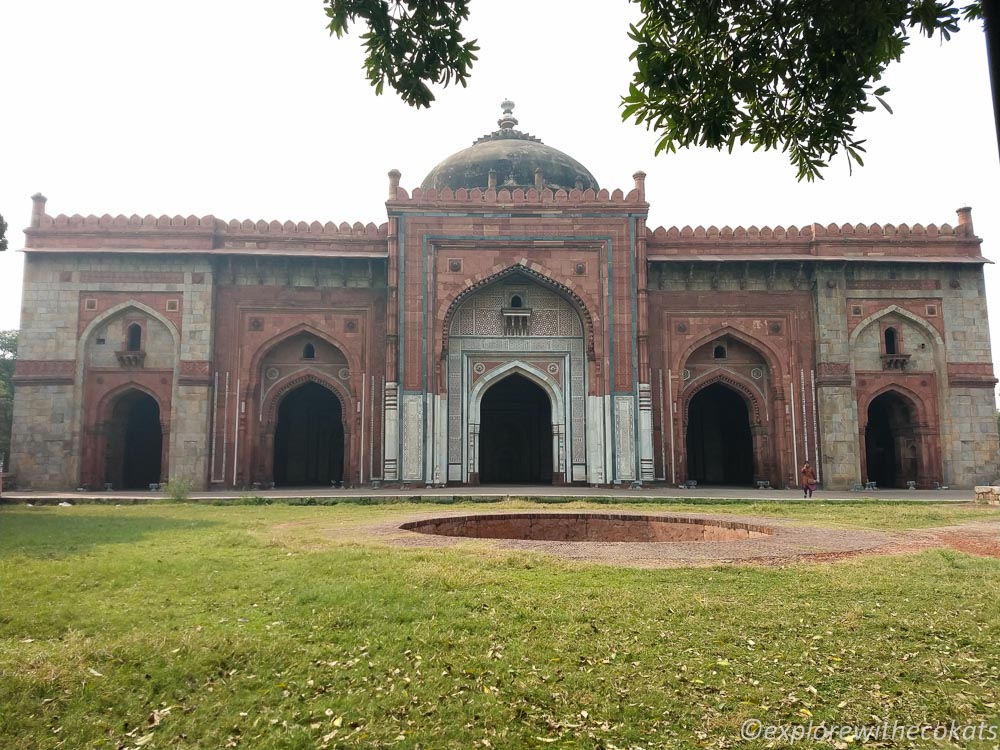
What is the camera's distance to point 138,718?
2.71 m

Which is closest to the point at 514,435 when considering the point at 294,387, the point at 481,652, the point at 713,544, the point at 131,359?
the point at 294,387

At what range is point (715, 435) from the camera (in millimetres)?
21250

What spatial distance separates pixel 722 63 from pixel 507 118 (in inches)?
847

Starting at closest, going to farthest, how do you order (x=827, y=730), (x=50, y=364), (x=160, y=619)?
1. (x=827, y=730)
2. (x=160, y=619)
3. (x=50, y=364)

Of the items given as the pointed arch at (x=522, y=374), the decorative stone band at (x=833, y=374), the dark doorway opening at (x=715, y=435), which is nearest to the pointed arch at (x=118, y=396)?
the pointed arch at (x=522, y=374)

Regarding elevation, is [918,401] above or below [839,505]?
above

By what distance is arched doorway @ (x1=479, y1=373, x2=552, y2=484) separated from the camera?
2197 centimetres

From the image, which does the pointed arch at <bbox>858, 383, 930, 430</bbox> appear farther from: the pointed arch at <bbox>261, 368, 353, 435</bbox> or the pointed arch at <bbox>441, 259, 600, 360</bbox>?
the pointed arch at <bbox>261, 368, 353, 435</bbox>

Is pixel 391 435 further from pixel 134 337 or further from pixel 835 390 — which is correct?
pixel 835 390

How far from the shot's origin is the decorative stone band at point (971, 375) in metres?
17.4

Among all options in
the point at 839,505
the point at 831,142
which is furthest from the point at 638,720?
the point at 839,505

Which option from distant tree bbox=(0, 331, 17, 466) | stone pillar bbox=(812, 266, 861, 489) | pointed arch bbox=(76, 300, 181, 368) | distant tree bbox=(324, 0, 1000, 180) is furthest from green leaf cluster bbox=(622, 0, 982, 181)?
distant tree bbox=(0, 331, 17, 466)

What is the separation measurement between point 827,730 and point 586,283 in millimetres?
14964

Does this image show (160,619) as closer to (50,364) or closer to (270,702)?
(270,702)
